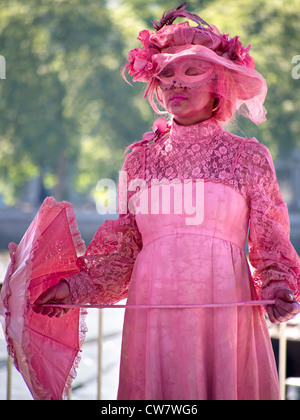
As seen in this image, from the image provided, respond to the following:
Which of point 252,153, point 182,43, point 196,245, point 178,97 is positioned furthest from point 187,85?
point 196,245

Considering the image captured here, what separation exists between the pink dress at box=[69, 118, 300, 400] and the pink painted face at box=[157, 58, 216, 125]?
2.9 inches

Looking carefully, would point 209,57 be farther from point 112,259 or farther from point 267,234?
point 112,259

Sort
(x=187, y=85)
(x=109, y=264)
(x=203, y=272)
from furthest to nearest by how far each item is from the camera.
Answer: (x=109, y=264), (x=187, y=85), (x=203, y=272)

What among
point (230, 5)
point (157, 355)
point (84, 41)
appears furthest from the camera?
point (84, 41)

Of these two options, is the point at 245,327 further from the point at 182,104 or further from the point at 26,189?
the point at 26,189

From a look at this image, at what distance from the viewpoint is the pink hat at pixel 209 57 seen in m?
1.92

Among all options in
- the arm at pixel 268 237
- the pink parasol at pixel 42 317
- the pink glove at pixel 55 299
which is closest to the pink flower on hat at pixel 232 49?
the arm at pixel 268 237

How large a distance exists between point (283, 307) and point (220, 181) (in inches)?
18.3

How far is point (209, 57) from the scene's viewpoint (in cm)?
186

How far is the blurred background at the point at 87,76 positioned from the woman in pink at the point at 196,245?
1350 centimetres

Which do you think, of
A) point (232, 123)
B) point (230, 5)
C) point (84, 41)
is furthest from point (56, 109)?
point (232, 123)

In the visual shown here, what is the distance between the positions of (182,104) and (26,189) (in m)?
33.5

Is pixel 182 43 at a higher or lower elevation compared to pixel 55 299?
higher

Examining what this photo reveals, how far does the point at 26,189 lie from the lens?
113ft
